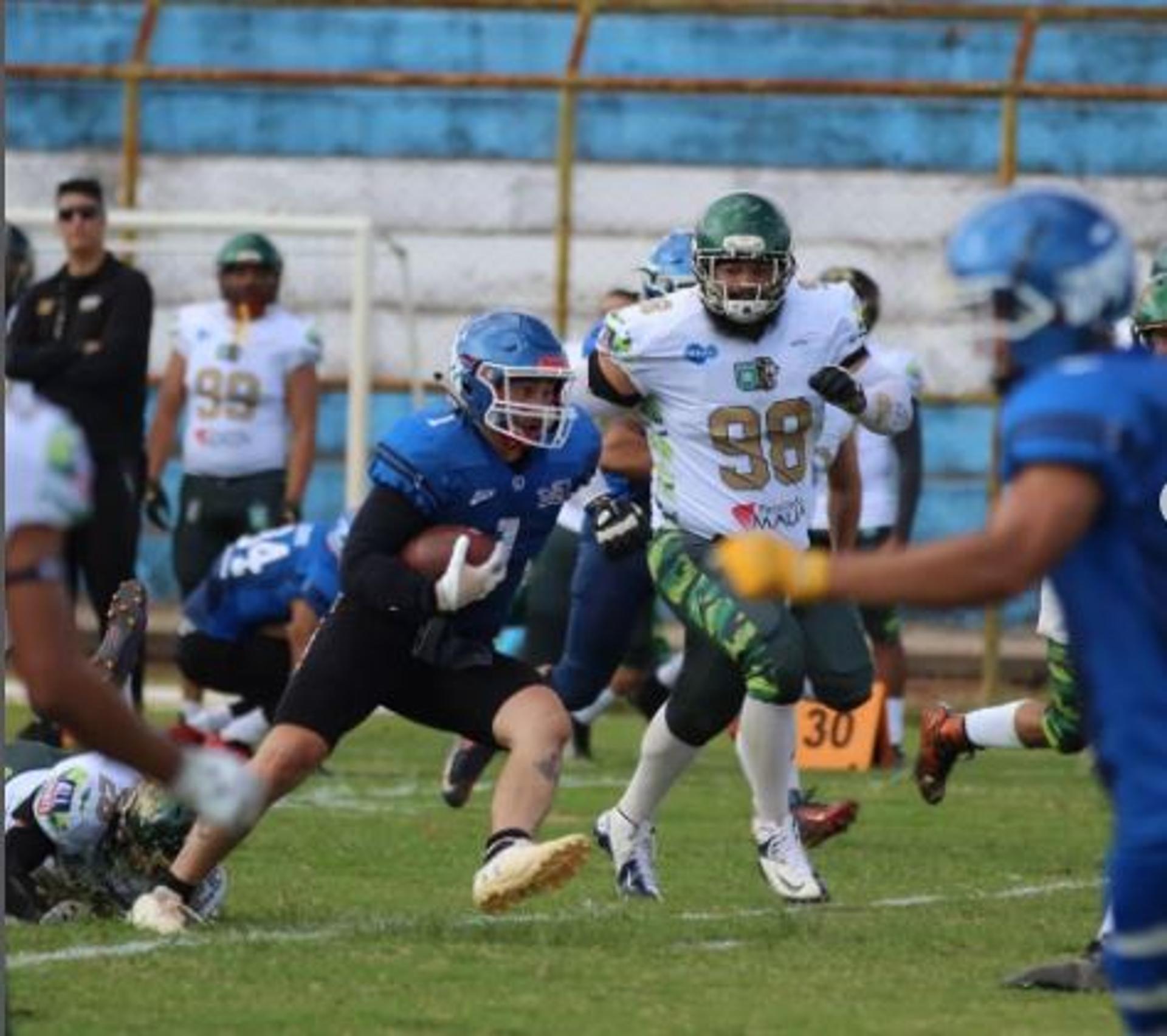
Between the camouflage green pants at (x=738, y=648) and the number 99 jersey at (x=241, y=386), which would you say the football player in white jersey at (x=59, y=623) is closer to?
the camouflage green pants at (x=738, y=648)

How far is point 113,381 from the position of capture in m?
12.4

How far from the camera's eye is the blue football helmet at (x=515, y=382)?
302 inches

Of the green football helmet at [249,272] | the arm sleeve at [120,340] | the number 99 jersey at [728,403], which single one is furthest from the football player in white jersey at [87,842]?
the green football helmet at [249,272]

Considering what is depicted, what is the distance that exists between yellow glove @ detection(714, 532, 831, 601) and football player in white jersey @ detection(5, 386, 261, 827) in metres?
0.85

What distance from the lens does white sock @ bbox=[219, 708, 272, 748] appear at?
11672 millimetres

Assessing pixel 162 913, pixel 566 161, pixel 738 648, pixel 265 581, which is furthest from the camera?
pixel 566 161

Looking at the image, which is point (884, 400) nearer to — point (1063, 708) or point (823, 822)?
point (1063, 708)

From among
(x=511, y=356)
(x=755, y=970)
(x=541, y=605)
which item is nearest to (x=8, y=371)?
(x=541, y=605)

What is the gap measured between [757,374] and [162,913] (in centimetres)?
206

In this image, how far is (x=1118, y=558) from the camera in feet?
15.7

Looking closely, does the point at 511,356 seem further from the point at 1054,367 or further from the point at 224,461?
the point at 224,461

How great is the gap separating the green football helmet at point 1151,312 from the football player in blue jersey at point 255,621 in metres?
4.03

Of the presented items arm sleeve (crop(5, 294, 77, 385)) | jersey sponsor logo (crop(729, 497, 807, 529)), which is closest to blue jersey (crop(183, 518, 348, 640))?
arm sleeve (crop(5, 294, 77, 385))

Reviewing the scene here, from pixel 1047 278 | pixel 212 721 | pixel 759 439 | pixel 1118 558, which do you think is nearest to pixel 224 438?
pixel 212 721
